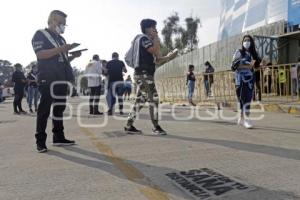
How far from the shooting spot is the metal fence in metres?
12.9

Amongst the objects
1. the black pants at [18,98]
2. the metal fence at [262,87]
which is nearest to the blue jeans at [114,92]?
the metal fence at [262,87]

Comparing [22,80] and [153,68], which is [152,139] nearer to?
[153,68]

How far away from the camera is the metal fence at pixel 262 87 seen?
12898 mm

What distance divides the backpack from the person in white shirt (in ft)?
16.4

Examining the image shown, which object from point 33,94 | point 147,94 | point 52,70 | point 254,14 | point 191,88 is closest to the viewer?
point 52,70

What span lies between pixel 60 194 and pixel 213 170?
1590mm

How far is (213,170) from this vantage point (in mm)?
4605

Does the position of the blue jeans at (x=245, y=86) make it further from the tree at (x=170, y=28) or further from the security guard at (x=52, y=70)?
the tree at (x=170, y=28)

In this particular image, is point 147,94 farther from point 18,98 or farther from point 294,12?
point 294,12

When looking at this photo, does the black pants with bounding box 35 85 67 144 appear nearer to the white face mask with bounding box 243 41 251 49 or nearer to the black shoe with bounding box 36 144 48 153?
the black shoe with bounding box 36 144 48 153

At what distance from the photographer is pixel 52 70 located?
20.3 feet

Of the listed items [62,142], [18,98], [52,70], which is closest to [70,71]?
[52,70]

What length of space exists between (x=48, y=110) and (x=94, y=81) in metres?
6.27

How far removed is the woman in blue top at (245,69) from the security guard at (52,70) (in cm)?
316
